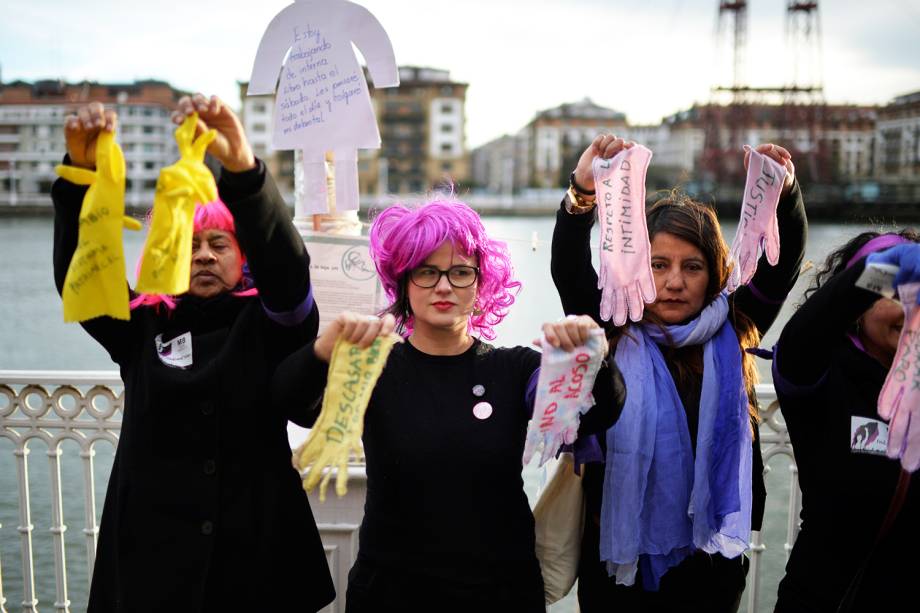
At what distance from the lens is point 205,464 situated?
4.93ft

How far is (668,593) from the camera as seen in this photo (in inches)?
68.6

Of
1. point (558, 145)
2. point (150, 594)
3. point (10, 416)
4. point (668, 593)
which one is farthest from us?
point (558, 145)

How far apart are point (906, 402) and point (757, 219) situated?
526mm

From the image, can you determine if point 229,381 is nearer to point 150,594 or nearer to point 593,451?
point 150,594

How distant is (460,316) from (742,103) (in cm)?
5995

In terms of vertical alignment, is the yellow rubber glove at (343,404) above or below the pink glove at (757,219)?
below

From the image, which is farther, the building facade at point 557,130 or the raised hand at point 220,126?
the building facade at point 557,130

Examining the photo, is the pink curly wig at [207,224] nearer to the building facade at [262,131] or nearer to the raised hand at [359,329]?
the raised hand at [359,329]

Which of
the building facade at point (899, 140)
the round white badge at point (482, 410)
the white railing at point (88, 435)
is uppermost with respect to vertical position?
the building facade at point (899, 140)

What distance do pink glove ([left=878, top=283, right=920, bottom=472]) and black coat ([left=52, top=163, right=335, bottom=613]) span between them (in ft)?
3.55

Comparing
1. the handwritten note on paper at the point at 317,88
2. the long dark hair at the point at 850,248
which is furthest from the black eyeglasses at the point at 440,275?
the handwritten note on paper at the point at 317,88

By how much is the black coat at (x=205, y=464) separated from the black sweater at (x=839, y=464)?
0.98 m

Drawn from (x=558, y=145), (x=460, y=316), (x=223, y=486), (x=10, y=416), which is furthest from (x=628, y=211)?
(x=558, y=145)

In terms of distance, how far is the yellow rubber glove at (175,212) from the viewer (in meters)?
1.24
